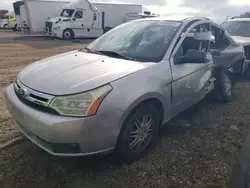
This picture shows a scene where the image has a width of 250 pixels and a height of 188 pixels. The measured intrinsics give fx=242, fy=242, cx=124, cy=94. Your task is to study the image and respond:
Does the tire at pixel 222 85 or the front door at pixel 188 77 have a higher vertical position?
the front door at pixel 188 77

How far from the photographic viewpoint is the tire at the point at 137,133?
2.53 metres

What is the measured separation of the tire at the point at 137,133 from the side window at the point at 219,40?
85.2 inches

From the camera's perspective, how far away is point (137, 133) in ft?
8.86

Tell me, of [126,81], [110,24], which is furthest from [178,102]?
[110,24]

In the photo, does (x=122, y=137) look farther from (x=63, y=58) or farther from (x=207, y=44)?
(x=207, y=44)

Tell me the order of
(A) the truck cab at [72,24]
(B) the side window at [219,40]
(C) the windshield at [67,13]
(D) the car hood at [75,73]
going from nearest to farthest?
(D) the car hood at [75,73], (B) the side window at [219,40], (A) the truck cab at [72,24], (C) the windshield at [67,13]

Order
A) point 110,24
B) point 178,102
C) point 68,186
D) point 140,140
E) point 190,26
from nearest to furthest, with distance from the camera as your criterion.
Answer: point 68,186, point 140,140, point 178,102, point 190,26, point 110,24

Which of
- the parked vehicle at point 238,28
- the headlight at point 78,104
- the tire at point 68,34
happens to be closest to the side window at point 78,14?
the tire at point 68,34

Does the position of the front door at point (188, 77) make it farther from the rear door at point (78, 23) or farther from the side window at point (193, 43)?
the rear door at point (78, 23)

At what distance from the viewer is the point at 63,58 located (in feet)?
10.5

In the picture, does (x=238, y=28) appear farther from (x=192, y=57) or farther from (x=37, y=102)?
(x=37, y=102)

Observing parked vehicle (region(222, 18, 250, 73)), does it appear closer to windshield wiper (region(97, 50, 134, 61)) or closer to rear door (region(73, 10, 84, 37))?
windshield wiper (region(97, 50, 134, 61))

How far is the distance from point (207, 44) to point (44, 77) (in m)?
2.64

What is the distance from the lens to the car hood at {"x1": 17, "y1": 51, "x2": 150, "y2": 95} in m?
2.36
